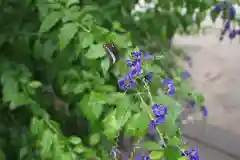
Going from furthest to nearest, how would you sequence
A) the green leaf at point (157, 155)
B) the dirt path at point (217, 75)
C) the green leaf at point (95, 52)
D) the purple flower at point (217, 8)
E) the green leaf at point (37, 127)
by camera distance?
the dirt path at point (217, 75)
the purple flower at point (217, 8)
the green leaf at point (37, 127)
the green leaf at point (95, 52)
the green leaf at point (157, 155)

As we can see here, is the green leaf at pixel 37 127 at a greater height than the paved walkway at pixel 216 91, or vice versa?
the green leaf at pixel 37 127

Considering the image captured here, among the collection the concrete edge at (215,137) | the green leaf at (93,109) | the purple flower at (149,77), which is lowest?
the concrete edge at (215,137)

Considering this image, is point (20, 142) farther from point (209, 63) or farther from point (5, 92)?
point (209, 63)

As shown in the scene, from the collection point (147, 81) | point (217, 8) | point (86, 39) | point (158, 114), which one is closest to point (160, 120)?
point (158, 114)

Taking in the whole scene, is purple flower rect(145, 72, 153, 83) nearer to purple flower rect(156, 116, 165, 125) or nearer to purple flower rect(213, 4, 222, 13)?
purple flower rect(156, 116, 165, 125)

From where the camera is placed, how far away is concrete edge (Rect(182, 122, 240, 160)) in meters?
2.42

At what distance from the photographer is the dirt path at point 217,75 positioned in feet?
10.2

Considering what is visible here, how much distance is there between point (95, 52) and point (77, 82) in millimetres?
168

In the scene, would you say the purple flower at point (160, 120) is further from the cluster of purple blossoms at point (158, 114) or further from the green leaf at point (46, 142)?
the green leaf at point (46, 142)

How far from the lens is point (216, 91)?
3473mm

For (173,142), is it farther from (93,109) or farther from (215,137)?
(215,137)

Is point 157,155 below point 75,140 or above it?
above

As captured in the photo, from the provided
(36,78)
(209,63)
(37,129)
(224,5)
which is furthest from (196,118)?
(37,129)

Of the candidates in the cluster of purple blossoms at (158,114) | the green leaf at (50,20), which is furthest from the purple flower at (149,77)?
the green leaf at (50,20)
